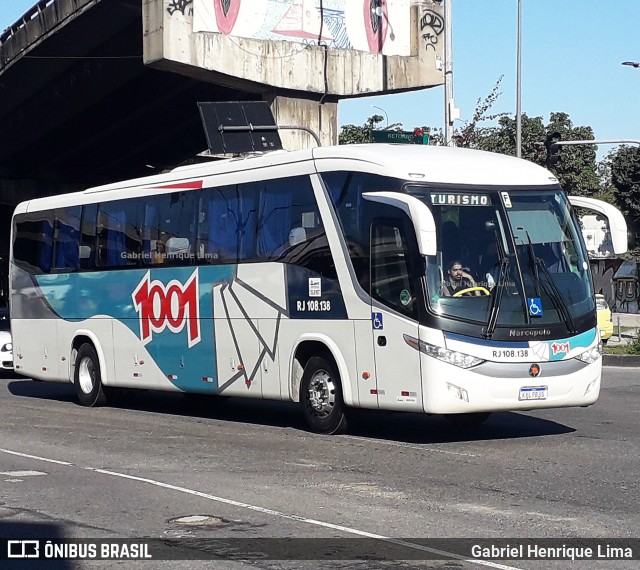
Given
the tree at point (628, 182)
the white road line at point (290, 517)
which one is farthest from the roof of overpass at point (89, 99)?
the tree at point (628, 182)

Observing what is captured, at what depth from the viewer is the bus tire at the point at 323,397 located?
14484 millimetres

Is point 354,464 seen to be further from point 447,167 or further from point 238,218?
point 238,218

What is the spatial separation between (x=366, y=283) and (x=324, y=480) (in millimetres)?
3435

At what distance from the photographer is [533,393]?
13211mm

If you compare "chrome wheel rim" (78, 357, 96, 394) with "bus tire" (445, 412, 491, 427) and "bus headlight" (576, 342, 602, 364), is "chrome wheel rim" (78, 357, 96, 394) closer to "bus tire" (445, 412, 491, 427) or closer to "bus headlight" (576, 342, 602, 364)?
"bus tire" (445, 412, 491, 427)

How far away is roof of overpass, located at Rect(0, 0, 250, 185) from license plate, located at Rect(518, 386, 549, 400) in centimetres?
2398

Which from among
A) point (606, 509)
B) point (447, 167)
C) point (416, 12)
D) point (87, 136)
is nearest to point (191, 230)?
point (447, 167)

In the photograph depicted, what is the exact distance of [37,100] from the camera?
43062mm

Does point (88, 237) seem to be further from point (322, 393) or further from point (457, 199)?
point (457, 199)

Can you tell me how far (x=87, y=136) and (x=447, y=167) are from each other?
3714 cm

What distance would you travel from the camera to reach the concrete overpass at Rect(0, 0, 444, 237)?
→ 3309 centimetres

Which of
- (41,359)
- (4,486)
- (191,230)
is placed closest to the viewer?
(4,486)

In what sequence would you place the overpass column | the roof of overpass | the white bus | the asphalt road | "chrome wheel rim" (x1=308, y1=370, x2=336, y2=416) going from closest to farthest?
the asphalt road < the white bus < "chrome wheel rim" (x1=308, y1=370, x2=336, y2=416) < the overpass column < the roof of overpass

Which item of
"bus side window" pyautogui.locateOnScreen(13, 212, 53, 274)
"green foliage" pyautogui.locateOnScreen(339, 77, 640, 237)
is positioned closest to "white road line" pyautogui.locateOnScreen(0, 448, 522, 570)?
"bus side window" pyautogui.locateOnScreen(13, 212, 53, 274)
